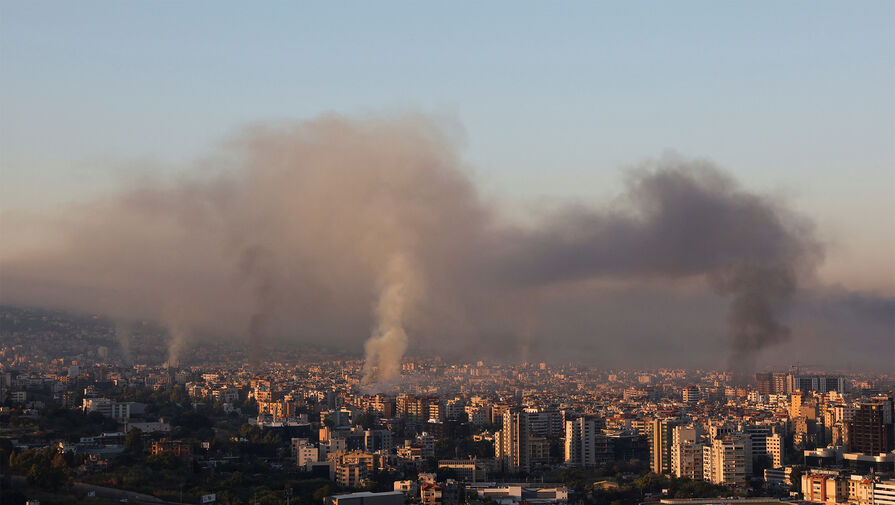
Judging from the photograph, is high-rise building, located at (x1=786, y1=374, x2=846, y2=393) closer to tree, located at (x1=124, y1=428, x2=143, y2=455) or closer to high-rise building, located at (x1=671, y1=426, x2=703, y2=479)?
high-rise building, located at (x1=671, y1=426, x2=703, y2=479)

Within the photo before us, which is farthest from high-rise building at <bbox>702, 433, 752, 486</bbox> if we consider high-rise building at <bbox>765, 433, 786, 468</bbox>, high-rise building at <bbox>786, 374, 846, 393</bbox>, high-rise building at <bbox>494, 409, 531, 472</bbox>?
high-rise building at <bbox>786, 374, 846, 393</bbox>

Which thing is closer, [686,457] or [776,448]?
[686,457]

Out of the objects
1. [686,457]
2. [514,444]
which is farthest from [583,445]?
[686,457]

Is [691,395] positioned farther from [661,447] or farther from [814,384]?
[661,447]

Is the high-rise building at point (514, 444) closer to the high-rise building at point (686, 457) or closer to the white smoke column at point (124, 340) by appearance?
the high-rise building at point (686, 457)

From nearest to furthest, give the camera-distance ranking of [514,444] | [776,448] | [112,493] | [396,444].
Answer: [112,493] → [776,448] → [514,444] → [396,444]

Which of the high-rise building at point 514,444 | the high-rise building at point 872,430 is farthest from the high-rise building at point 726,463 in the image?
the high-rise building at point 872,430
